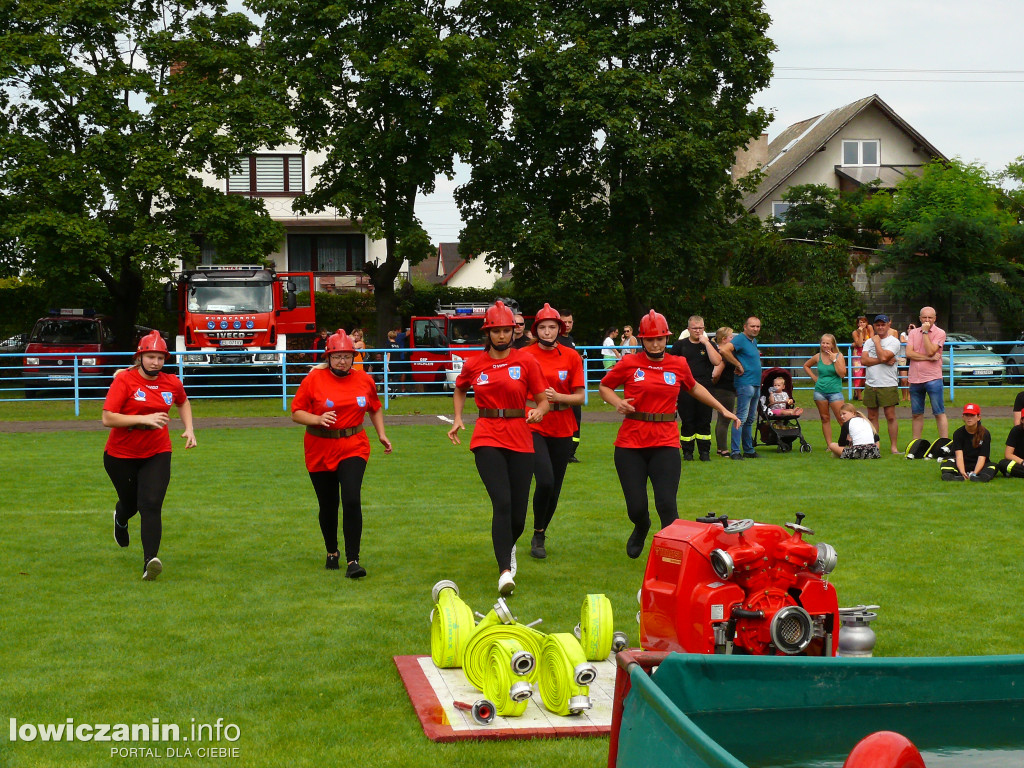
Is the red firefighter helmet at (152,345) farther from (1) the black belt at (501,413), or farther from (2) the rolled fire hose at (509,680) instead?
(2) the rolled fire hose at (509,680)

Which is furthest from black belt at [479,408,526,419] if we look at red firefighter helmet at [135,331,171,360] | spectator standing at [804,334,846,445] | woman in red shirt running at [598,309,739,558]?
spectator standing at [804,334,846,445]

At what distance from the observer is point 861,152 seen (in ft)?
178

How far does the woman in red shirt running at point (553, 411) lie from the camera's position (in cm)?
984

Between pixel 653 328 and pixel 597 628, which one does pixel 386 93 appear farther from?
pixel 597 628

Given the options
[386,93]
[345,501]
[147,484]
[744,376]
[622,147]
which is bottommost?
[345,501]

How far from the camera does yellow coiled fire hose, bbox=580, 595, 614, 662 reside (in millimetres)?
6535

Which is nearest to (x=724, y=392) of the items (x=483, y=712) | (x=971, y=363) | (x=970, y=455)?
(x=970, y=455)

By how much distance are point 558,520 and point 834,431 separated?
10.6 meters

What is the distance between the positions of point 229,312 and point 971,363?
20440 millimetres

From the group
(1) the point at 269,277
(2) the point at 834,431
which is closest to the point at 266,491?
(2) the point at 834,431

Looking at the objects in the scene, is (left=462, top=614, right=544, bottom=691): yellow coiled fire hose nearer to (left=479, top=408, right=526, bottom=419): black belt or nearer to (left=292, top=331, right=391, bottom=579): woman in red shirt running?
(left=479, top=408, right=526, bottom=419): black belt

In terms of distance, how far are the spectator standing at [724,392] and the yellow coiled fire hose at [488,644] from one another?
11224 millimetres

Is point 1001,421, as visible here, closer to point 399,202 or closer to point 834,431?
point 834,431

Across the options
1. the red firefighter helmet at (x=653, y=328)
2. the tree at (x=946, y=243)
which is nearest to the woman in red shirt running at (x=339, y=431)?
the red firefighter helmet at (x=653, y=328)
